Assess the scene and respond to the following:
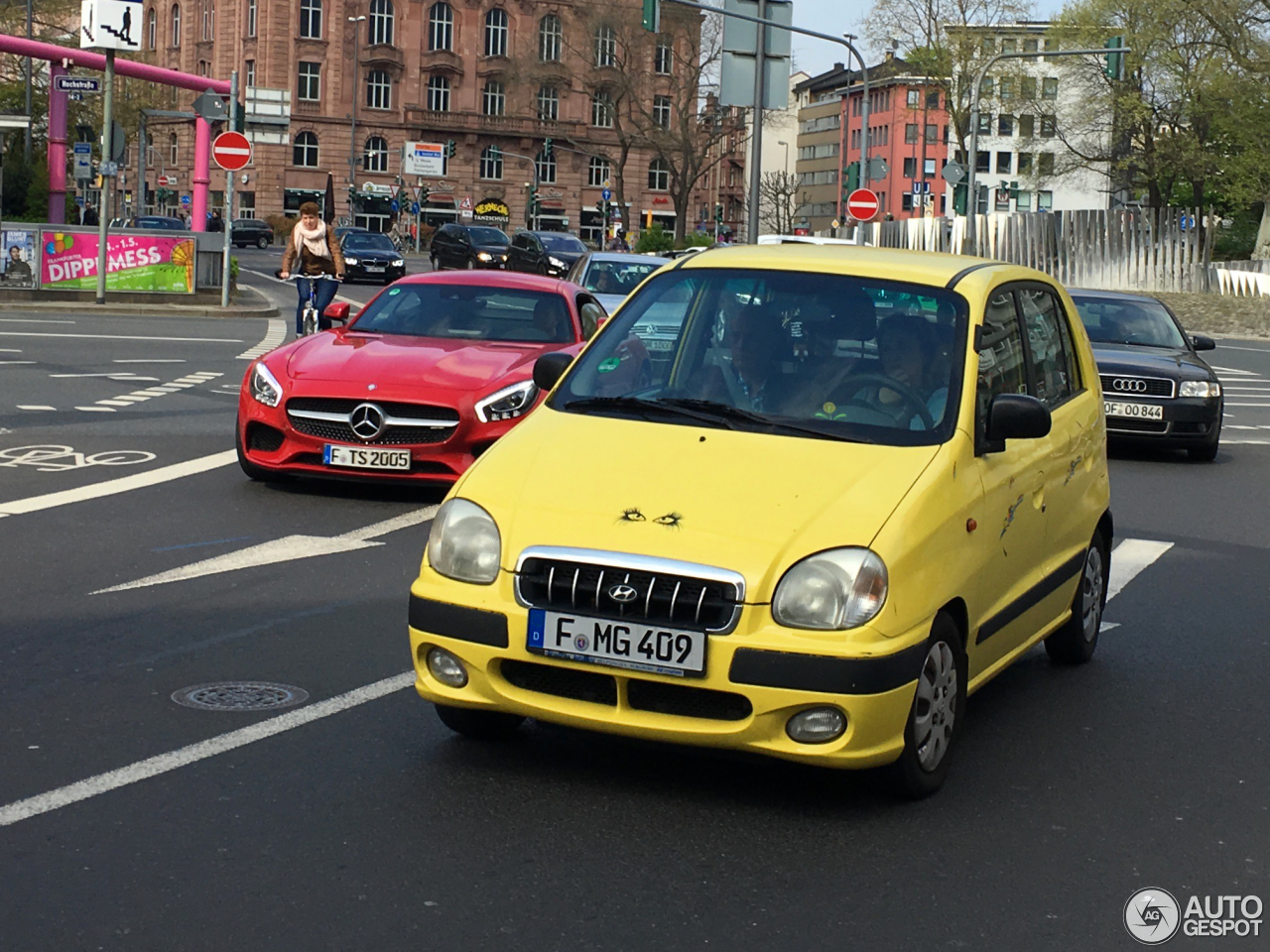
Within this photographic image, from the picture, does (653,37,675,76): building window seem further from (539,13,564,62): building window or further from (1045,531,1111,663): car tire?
(1045,531,1111,663): car tire

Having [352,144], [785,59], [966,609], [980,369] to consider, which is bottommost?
[966,609]

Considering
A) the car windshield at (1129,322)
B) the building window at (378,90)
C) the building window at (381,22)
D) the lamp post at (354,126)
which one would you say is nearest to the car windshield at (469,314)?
the car windshield at (1129,322)

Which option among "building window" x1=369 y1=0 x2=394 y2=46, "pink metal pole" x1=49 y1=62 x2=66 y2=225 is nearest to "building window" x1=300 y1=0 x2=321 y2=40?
"building window" x1=369 y1=0 x2=394 y2=46

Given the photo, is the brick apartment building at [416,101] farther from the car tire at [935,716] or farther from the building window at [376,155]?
the car tire at [935,716]

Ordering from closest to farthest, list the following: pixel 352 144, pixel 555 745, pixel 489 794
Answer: pixel 489 794, pixel 555 745, pixel 352 144

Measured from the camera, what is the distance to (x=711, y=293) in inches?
259

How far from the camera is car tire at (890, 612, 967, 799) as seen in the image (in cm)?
537

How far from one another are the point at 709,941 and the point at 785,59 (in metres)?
17.4

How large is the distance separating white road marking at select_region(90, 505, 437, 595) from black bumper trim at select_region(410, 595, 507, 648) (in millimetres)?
3084

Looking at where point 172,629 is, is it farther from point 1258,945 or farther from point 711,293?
point 1258,945

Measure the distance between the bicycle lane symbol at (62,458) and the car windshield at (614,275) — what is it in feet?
32.1

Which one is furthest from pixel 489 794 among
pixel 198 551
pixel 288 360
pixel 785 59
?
pixel 785 59

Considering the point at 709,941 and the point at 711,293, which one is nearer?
the point at 709,941

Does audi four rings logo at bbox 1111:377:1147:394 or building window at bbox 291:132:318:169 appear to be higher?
building window at bbox 291:132:318:169
